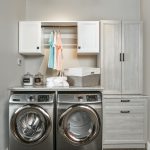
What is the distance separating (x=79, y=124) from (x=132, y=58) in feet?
4.72

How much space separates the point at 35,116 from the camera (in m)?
2.87

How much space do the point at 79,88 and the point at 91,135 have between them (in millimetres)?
647

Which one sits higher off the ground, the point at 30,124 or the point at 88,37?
the point at 88,37

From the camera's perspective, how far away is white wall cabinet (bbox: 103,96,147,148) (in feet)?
10.8

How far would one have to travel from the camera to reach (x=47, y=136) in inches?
110

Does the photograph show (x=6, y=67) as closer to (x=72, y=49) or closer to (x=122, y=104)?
(x=72, y=49)

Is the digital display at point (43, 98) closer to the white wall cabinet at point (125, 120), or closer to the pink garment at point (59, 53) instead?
the pink garment at point (59, 53)

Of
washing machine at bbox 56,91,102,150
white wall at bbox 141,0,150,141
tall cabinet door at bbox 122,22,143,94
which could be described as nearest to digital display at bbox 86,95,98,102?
washing machine at bbox 56,91,102,150

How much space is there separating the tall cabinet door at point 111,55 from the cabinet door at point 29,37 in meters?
1.07

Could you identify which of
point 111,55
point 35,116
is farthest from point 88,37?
point 35,116

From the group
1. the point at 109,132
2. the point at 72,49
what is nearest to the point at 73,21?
the point at 72,49

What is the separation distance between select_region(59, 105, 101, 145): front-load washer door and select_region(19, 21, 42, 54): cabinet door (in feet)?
4.16

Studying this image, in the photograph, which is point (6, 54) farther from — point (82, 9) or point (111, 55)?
point (82, 9)

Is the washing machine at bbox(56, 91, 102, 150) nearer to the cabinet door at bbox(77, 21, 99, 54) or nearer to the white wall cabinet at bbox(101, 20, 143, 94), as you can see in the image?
the white wall cabinet at bbox(101, 20, 143, 94)
